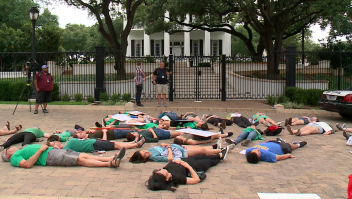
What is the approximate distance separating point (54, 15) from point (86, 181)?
6459cm

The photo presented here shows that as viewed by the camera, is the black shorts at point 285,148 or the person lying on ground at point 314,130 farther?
the person lying on ground at point 314,130

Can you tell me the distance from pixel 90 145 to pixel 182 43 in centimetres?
3742

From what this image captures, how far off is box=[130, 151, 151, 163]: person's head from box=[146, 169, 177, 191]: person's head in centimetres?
129

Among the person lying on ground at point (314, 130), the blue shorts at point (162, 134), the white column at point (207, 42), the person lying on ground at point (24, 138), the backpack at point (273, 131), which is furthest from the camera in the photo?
the white column at point (207, 42)

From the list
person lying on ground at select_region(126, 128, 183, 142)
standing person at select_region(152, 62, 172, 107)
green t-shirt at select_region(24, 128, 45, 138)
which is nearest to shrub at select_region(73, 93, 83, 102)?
standing person at select_region(152, 62, 172, 107)

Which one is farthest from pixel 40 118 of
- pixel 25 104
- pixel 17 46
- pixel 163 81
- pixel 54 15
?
pixel 54 15

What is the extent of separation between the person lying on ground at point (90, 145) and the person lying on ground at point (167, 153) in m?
0.99

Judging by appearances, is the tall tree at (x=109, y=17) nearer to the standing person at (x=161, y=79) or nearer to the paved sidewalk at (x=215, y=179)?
the standing person at (x=161, y=79)

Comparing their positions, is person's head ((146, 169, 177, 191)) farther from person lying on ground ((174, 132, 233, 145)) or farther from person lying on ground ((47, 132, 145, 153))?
person lying on ground ((174, 132, 233, 145))

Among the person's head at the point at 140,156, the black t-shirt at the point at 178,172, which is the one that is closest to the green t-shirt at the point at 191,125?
the person's head at the point at 140,156

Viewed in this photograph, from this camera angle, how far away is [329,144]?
7781 mm

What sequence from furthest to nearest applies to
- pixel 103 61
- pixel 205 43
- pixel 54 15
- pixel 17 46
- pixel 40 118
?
pixel 54 15 < pixel 205 43 < pixel 17 46 < pixel 103 61 < pixel 40 118

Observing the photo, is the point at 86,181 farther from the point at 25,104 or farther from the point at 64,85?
the point at 64,85

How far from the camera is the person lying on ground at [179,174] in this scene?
461 centimetres
